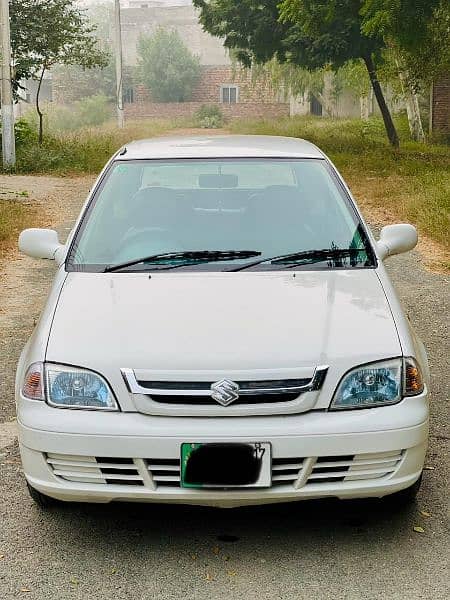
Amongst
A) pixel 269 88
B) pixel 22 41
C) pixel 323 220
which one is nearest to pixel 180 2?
pixel 269 88

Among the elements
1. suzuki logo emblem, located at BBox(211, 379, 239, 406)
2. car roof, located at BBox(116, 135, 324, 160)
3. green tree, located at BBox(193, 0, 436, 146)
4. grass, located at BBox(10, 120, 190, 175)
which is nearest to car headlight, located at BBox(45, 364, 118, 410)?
suzuki logo emblem, located at BBox(211, 379, 239, 406)

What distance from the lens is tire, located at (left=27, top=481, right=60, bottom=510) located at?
13.1ft

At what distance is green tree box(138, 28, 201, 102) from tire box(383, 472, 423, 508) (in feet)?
224

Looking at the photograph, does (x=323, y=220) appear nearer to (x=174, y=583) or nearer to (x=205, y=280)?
(x=205, y=280)

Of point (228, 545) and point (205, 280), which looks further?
point (205, 280)

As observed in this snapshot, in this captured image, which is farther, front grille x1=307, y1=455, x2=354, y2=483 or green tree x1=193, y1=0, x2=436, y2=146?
green tree x1=193, y1=0, x2=436, y2=146

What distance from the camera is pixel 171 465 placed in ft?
11.5

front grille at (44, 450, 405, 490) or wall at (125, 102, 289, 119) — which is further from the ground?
wall at (125, 102, 289, 119)

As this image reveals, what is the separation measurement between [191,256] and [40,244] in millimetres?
908

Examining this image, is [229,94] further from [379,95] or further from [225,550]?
[225,550]

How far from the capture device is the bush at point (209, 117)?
6062 cm

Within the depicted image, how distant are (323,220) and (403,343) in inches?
50.3

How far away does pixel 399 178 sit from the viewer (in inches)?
763

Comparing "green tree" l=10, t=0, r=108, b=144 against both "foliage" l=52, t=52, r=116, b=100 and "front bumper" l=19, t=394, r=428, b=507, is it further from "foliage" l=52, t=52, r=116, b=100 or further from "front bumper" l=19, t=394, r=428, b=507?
"foliage" l=52, t=52, r=116, b=100
